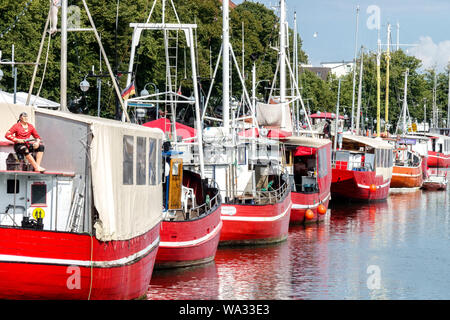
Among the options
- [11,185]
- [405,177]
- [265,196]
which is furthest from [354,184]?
[11,185]

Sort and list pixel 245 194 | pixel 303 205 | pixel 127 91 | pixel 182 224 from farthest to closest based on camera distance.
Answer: pixel 303 205 → pixel 245 194 → pixel 127 91 → pixel 182 224

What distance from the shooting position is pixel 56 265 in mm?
17000

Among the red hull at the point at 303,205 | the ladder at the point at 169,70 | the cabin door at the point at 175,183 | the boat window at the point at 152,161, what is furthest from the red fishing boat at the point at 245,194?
the boat window at the point at 152,161

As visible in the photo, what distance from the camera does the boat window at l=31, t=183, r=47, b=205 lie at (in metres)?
19.2

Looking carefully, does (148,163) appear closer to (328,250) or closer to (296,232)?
(328,250)

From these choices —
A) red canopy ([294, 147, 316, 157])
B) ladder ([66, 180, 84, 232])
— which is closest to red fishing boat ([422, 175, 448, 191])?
red canopy ([294, 147, 316, 157])

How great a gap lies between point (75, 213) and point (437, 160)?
286 ft

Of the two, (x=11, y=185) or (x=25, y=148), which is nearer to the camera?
(x=25, y=148)

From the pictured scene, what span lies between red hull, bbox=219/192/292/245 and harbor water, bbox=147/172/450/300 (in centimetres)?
40

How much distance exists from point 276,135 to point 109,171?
26878 mm

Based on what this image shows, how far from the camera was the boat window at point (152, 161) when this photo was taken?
21.5m

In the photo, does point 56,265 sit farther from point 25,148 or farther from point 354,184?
point 354,184

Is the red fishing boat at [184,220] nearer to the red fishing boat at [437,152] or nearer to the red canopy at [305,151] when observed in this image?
the red canopy at [305,151]
